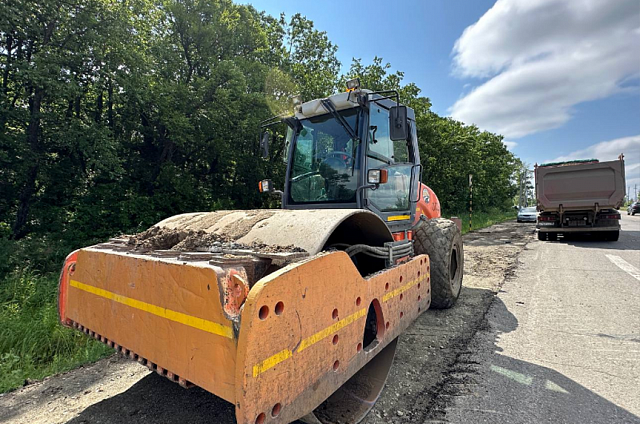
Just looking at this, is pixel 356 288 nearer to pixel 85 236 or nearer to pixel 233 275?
pixel 233 275

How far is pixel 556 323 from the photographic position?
4.08m

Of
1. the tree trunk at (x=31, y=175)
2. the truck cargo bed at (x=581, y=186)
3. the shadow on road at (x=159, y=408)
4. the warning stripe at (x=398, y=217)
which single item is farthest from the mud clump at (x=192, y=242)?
the truck cargo bed at (x=581, y=186)

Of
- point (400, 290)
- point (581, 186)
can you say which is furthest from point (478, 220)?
point (400, 290)

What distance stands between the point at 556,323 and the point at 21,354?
246 inches

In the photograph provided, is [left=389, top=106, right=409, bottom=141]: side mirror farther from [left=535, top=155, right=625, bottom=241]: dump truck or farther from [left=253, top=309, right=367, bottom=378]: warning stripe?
[left=535, top=155, right=625, bottom=241]: dump truck

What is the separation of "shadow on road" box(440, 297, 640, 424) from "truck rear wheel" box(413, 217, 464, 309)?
1079mm

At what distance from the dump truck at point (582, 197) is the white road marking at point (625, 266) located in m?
3.48

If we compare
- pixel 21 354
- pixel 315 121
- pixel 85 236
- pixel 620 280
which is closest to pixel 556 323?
pixel 620 280

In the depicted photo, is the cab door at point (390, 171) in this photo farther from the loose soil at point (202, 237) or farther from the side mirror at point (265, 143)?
the side mirror at point (265, 143)

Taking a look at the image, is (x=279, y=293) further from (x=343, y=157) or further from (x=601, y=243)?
(x=601, y=243)

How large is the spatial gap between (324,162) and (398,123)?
94 centimetres

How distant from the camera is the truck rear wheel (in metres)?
4.23

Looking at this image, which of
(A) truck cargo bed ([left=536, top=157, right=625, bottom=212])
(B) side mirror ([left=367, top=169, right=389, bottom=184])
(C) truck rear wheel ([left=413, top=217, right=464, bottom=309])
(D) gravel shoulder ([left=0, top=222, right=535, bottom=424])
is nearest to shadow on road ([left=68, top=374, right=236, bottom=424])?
(D) gravel shoulder ([left=0, top=222, right=535, bottom=424])

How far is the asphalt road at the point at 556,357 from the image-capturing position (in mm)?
2385
